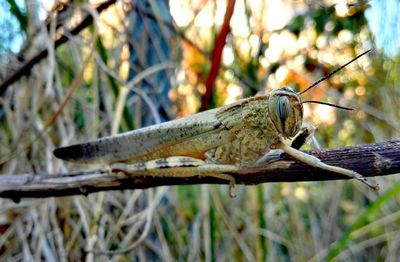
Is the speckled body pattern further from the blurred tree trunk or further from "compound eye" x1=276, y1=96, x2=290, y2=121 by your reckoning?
the blurred tree trunk

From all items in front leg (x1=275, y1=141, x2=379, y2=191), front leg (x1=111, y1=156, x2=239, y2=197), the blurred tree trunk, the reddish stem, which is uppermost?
the blurred tree trunk

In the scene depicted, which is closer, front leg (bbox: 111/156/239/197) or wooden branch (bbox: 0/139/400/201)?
wooden branch (bbox: 0/139/400/201)

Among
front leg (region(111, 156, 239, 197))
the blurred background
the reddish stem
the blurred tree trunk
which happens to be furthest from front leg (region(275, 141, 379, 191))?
the blurred tree trunk

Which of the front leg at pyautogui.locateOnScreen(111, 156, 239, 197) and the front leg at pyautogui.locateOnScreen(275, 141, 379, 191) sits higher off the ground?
the front leg at pyautogui.locateOnScreen(111, 156, 239, 197)

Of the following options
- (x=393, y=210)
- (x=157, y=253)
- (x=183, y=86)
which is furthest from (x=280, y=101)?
(x=393, y=210)

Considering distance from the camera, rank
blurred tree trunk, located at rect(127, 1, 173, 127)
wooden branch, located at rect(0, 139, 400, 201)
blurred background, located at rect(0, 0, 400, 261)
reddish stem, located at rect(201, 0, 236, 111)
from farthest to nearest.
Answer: blurred tree trunk, located at rect(127, 1, 173, 127), blurred background, located at rect(0, 0, 400, 261), reddish stem, located at rect(201, 0, 236, 111), wooden branch, located at rect(0, 139, 400, 201)

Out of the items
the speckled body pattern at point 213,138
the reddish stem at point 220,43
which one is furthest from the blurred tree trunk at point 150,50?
the speckled body pattern at point 213,138

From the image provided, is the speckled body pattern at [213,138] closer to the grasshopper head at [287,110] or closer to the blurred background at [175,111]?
the grasshopper head at [287,110]

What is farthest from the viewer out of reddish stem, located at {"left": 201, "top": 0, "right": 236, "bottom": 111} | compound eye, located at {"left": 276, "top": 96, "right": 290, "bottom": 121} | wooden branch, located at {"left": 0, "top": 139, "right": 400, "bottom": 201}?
reddish stem, located at {"left": 201, "top": 0, "right": 236, "bottom": 111}
